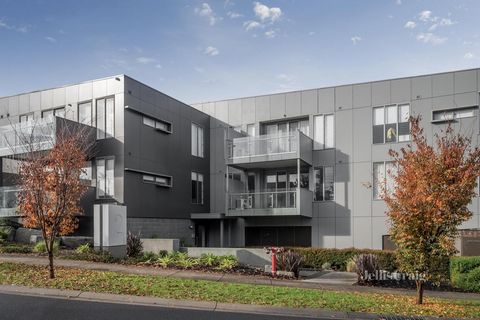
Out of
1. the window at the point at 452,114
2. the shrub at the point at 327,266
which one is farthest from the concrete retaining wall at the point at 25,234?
the window at the point at 452,114

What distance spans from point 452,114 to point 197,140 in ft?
47.8

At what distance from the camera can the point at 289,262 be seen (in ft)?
54.7

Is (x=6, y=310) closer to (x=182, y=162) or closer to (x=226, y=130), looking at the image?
(x=182, y=162)

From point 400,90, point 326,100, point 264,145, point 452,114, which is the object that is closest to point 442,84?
point 452,114

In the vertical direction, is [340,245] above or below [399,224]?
below

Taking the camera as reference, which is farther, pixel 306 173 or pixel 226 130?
pixel 226 130

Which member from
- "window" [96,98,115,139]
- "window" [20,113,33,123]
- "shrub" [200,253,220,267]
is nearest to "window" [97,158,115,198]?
"window" [96,98,115,139]

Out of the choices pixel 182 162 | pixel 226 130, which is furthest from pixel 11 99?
pixel 226 130

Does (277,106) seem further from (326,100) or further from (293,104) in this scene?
(326,100)

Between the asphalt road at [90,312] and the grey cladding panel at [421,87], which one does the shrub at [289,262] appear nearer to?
the asphalt road at [90,312]

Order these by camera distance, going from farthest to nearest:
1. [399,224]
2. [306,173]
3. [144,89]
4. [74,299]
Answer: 1. [306,173]
2. [144,89]
3. [399,224]
4. [74,299]

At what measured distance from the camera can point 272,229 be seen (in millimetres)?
27797

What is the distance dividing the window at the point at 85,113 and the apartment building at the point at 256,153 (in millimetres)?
62

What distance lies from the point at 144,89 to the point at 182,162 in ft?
17.1
